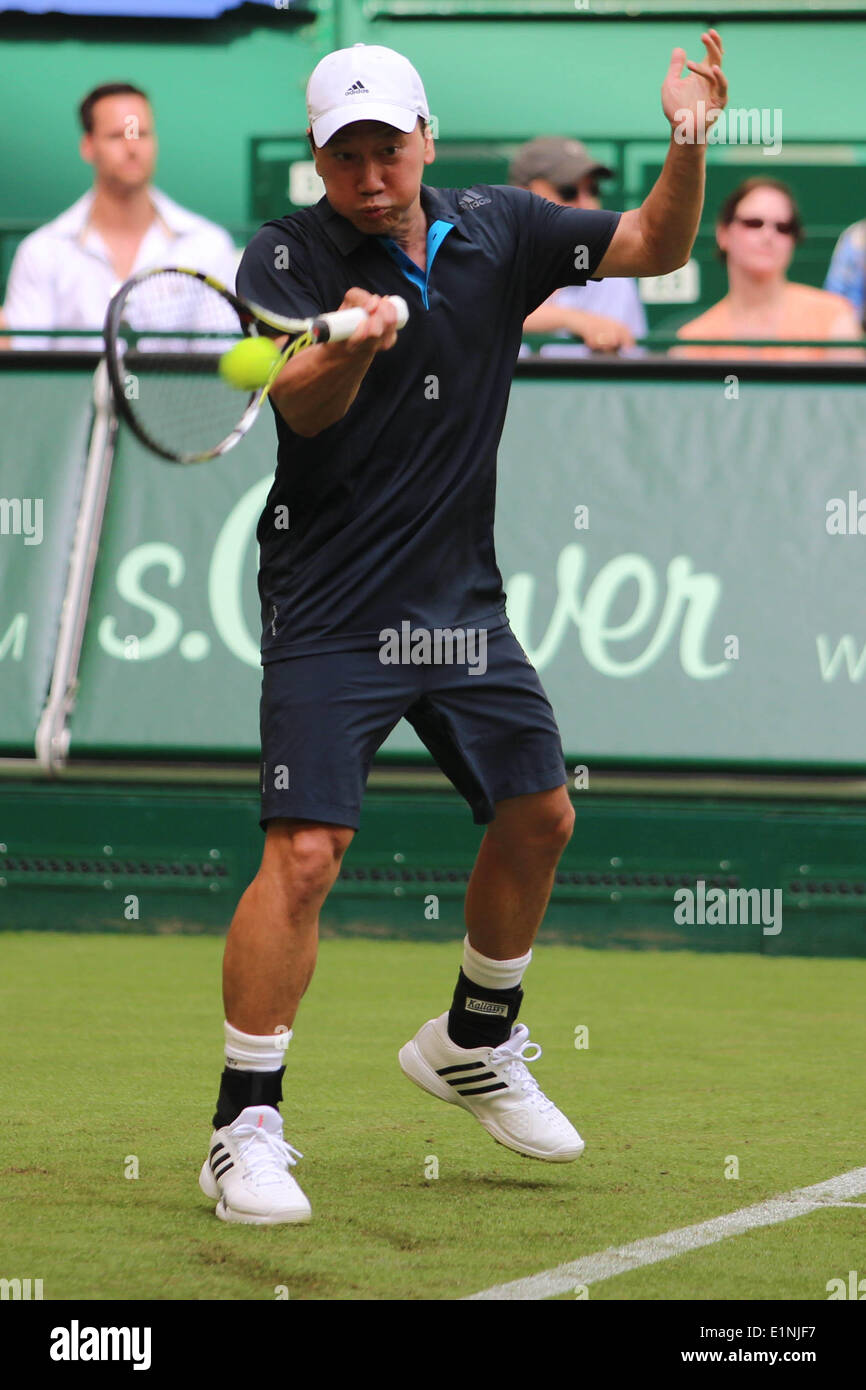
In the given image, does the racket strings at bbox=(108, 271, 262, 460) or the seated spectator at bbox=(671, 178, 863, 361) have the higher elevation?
the seated spectator at bbox=(671, 178, 863, 361)

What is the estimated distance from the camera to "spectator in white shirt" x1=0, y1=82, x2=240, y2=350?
886cm

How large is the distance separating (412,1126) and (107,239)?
18.6 ft

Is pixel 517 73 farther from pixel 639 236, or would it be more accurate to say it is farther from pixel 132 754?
pixel 639 236

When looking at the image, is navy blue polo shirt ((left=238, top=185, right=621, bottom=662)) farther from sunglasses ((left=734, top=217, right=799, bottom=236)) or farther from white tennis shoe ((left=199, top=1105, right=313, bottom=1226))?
sunglasses ((left=734, top=217, right=799, bottom=236))

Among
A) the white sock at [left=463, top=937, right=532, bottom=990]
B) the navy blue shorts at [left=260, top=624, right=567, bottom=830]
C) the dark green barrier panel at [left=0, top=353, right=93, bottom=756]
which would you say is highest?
the dark green barrier panel at [left=0, top=353, right=93, bottom=756]

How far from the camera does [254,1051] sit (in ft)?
12.5

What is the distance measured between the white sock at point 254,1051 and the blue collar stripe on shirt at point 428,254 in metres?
1.46

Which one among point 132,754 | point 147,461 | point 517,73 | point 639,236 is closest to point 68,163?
point 517,73

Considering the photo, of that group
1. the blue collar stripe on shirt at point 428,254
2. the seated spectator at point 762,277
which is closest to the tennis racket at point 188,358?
the blue collar stripe on shirt at point 428,254

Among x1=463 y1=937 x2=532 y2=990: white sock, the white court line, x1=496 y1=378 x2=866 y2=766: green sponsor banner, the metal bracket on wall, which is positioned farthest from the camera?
the metal bracket on wall

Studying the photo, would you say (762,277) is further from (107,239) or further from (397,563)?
(397,563)

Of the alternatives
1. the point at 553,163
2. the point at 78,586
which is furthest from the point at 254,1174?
the point at 553,163

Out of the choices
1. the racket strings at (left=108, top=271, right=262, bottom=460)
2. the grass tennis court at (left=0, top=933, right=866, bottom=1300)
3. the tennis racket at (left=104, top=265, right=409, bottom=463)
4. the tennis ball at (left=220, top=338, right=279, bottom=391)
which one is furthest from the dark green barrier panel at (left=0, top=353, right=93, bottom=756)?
the tennis ball at (left=220, top=338, right=279, bottom=391)

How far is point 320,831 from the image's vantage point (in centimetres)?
384
